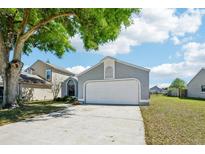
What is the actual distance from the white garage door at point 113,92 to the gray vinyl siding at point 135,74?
0.48 meters

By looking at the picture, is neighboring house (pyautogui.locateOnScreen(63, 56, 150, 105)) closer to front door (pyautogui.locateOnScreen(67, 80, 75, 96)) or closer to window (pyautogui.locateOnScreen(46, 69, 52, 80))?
front door (pyautogui.locateOnScreen(67, 80, 75, 96))

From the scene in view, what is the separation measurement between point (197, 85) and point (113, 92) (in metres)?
18.4

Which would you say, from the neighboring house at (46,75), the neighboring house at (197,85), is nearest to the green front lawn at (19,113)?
the neighboring house at (46,75)

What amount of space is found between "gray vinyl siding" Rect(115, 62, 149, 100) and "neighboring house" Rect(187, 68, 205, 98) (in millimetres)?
17245

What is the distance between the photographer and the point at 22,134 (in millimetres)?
7590

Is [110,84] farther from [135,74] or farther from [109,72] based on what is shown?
[135,74]

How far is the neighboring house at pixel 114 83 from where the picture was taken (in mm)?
20984

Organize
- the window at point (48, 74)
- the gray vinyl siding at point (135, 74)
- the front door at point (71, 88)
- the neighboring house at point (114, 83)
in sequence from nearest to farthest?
the gray vinyl siding at point (135, 74) < the neighboring house at point (114, 83) < the front door at point (71, 88) < the window at point (48, 74)

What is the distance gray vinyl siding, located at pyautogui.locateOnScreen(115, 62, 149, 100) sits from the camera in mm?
20750

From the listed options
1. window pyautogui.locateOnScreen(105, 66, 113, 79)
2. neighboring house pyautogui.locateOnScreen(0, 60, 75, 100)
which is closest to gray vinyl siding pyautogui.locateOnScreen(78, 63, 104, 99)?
window pyautogui.locateOnScreen(105, 66, 113, 79)

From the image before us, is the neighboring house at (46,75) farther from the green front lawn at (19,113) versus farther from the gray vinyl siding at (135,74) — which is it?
the green front lawn at (19,113)
